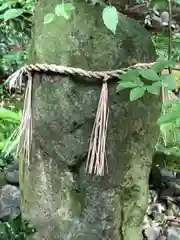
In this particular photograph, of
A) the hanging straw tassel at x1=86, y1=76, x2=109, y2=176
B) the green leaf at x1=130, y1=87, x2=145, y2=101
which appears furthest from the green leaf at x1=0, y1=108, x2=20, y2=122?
the green leaf at x1=130, y1=87, x2=145, y2=101

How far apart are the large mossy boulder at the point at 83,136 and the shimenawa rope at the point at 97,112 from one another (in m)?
0.02

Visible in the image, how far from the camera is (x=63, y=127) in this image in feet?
4.17

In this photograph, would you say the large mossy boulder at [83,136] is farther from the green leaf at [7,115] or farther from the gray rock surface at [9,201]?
the gray rock surface at [9,201]

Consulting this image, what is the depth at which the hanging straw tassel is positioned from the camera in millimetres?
1203

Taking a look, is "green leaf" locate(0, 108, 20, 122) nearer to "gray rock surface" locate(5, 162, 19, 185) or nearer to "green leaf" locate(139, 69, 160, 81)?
"gray rock surface" locate(5, 162, 19, 185)

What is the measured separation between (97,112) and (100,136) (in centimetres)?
6

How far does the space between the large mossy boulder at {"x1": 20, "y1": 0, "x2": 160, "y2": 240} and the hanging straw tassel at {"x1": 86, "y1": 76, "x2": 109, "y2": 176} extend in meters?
0.03

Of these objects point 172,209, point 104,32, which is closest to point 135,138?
point 104,32

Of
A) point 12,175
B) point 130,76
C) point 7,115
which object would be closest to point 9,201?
point 12,175

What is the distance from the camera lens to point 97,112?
47.8 inches

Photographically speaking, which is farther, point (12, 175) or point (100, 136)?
point (12, 175)

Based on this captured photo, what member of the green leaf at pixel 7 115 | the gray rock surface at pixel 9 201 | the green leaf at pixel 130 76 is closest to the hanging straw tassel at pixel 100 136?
the green leaf at pixel 130 76

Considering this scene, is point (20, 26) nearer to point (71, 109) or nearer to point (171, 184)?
point (71, 109)

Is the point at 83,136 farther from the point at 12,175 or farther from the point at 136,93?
the point at 12,175
